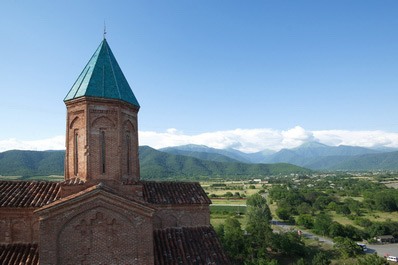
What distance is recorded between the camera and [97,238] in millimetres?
9477

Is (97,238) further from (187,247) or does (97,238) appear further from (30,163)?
(30,163)

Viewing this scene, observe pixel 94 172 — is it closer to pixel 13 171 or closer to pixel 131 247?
pixel 131 247

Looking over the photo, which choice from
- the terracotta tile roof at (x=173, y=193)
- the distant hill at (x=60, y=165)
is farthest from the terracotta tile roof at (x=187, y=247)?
the distant hill at (x=60, y=165)

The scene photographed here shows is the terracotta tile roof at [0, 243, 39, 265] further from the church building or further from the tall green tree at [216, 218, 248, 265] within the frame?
the tall green tree at [216, 218, 248, 265]

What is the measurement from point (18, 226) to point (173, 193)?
6569mm

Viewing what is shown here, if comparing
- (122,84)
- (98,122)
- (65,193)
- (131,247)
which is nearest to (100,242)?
(131,247)

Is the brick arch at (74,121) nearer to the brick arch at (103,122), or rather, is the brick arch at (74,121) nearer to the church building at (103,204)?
the church building at (103,204)

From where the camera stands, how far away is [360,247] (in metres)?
30.6

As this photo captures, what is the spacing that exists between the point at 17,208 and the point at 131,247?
4.90m

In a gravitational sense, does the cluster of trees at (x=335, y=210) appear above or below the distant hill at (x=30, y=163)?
below

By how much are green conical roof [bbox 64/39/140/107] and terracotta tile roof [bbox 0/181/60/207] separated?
4.15m

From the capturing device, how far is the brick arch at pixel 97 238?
30.1ft

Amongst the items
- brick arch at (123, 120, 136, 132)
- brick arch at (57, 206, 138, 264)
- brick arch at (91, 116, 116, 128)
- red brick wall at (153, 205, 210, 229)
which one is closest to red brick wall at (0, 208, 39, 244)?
brick arch at (57, 206, 138, 264)

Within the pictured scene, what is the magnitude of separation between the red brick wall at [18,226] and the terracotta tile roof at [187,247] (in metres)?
5.04
